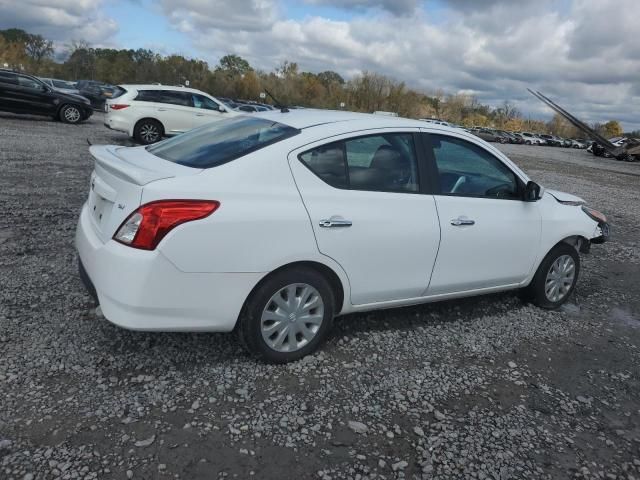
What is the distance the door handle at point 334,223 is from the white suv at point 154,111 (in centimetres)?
1106

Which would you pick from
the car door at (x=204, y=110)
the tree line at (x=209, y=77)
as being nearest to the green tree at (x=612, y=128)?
the tree line at (x=209, y=77)

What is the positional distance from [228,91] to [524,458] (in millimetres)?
80743

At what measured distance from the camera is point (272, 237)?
3207mm

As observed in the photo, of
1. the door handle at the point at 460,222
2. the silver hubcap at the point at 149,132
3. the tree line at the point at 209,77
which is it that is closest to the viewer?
the door handle at the point at 460,222

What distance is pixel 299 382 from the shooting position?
3385 mm

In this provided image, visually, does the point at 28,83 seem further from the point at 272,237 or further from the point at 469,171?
the point at 272,237

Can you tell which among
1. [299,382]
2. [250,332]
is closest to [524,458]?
[299,382]

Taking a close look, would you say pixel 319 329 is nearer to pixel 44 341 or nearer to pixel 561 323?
pixel 44 341

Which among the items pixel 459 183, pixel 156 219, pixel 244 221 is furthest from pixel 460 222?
pixel 156 219

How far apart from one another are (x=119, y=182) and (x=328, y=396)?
6.00 ft

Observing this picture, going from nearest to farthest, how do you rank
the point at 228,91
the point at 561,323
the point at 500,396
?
the point at 500,396 < the point at 561,323 < the point at 228,91

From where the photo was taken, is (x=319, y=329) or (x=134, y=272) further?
(x=319, y=329)

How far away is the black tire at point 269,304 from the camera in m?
3.29

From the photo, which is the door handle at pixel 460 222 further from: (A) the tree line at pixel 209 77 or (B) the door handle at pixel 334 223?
(A) the tree line at pixel 209 77
